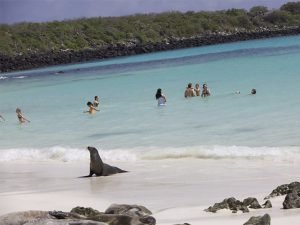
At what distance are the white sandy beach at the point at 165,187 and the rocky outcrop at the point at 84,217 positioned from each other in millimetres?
490

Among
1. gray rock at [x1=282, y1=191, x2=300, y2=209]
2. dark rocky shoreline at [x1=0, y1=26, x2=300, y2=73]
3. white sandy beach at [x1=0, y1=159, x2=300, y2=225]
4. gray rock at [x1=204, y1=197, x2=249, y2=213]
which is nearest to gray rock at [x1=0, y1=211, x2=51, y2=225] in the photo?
white sandy beach at [x1=0, y1=159, x2=300, y2=225]

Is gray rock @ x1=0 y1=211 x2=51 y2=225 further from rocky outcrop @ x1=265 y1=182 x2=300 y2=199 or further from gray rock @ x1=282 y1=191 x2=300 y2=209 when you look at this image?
rocky outcrop @ x1=265 y1=182 x2=300 y2=199

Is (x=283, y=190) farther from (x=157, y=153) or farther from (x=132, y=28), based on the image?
(x=132, y=28)

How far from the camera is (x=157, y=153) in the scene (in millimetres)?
12789

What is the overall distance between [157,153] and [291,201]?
589 centimetres

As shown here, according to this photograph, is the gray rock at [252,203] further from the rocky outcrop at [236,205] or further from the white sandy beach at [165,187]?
the white sandy beach at [165,187]

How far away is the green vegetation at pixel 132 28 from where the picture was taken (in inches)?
3287

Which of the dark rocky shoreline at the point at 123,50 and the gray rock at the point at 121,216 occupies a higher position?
the gray rock at the point at 121,216

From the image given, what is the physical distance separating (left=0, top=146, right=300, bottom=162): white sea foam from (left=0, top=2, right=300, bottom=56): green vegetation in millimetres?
62616

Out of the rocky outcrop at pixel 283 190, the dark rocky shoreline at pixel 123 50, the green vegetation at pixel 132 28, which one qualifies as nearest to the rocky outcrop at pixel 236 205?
the rocky outcrop at pixel 283 190

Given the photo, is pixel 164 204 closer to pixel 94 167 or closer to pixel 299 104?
pixel 94 167

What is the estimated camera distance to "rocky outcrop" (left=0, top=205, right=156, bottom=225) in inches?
239

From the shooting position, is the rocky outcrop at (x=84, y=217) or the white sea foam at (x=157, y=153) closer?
the rocky outcrop at (x=84, y=217)

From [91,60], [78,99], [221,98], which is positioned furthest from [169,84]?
[91,60]
